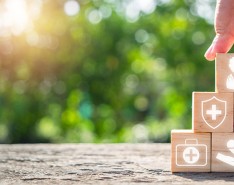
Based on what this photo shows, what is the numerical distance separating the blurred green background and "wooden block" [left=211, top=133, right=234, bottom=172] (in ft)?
20.1

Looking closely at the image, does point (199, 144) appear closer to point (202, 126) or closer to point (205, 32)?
point (202, 126)

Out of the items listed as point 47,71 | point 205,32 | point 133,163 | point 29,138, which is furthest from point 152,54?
point 133,163

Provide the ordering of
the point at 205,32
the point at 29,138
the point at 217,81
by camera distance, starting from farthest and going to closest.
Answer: the point at 205,32, the point at 29,138, the point at 217,81

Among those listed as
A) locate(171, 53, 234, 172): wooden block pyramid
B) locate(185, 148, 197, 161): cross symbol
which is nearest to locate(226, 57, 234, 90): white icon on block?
locate(171, 53, 234, 172): wooden block pyramid

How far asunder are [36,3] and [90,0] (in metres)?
1.35

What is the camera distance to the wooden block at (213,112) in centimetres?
196

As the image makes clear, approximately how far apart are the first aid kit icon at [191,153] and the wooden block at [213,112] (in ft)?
0.19

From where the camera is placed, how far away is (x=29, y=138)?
916 centimetres

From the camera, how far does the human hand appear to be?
2.17m

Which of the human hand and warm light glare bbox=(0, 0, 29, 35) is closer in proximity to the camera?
the human hand

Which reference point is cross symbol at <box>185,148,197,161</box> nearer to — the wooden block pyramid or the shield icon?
the wooden block pyramid

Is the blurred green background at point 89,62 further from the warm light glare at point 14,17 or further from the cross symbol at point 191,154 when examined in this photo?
the cross symbol at point 191,154

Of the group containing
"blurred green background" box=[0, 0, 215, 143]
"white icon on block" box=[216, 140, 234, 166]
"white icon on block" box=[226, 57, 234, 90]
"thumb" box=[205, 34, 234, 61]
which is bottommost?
"white icon on block" box=[216, 140, 234, 166]

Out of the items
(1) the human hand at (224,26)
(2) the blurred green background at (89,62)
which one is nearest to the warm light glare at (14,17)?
(2) the blurred green background at (89,62)
